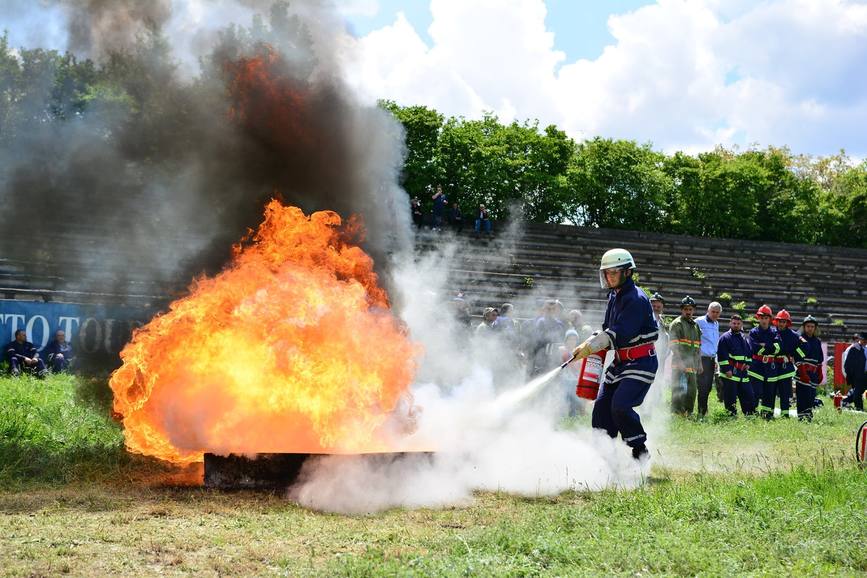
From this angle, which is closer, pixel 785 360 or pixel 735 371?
pixel 735 371

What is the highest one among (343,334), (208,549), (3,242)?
(3,242)

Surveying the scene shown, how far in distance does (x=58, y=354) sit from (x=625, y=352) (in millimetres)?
12011

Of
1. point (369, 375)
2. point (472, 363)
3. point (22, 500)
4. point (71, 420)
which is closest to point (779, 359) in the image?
point (472, 363)

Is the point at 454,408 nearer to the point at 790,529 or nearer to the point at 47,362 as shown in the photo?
the point at 790,529

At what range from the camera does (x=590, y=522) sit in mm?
6281

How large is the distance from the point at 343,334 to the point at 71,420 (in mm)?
4016

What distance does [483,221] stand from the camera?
98.2ft

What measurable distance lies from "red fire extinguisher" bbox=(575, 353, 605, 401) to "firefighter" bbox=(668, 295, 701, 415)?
6.31 meters

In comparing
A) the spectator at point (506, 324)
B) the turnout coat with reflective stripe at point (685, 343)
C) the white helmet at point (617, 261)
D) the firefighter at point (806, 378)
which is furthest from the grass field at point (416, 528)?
the firefighter at point (806, 378)

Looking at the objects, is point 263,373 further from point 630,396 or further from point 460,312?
point 460,312

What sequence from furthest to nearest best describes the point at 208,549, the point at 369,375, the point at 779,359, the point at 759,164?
1. the point at 759,164
2. the point at 779,359
3. the point at 369,375
4. the point at 208,549

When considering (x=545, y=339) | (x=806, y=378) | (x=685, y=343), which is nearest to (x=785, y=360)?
(x=806, y=378)

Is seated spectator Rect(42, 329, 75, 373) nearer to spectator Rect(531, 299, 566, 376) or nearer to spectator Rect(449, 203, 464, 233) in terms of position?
spectator Rect(531, 299, 566, 376)

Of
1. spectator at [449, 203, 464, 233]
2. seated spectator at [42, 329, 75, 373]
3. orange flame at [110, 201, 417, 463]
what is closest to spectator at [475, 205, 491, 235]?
spectator at [449, 203, 464, 233]
